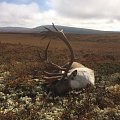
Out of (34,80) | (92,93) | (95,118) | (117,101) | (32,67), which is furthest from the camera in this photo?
(32,67)

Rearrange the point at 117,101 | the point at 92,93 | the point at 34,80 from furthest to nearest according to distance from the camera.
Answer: the point at 34,80
the point at 92,93
the point at 117,101

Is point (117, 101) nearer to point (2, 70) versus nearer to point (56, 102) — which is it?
point (56, 102)

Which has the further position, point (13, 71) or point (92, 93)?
point (13, 71)

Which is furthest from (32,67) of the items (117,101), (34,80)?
Answer: (117,101)

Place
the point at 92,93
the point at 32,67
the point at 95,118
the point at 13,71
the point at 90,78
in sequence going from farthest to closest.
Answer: the point at 32,67
the point at 13,71
the point at 90,78
the point at 92,93
the point at 95,118

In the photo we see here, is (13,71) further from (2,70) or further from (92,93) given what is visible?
(92,93)

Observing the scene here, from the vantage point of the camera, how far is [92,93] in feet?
43.0

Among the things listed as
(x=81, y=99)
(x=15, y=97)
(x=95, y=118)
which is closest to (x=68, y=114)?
(x=95, y=118)

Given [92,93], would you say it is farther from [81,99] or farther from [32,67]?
[32,67]

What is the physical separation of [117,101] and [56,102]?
7.79 feet

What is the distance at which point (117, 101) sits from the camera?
12.1m

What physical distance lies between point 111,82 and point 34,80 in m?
3.80

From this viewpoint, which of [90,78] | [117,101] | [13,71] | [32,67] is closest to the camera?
[117,101]

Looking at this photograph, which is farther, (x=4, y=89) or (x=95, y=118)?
(x=4, y=89)
